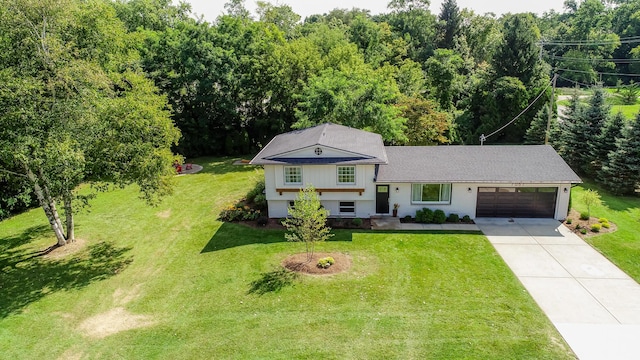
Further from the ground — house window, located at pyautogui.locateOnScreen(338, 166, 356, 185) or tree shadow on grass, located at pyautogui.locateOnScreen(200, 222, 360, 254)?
house window, located at pyautogui.locateOnScreen(338, 166, 356, 185)

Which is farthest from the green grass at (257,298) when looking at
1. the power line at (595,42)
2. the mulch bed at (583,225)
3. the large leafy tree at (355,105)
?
the power line at (595,42)

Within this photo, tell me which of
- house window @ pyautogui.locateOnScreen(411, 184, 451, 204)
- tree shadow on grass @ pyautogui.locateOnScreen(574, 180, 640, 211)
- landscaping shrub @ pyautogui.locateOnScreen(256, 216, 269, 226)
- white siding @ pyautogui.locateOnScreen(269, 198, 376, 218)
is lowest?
Answer: tree shadow on grass @ pyautogui.locateOnScreen(574, 180, 640, 211)

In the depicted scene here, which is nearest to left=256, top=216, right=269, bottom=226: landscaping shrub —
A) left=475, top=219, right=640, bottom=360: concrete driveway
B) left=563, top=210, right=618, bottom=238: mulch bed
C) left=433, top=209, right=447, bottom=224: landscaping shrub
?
left=433, top=209, right=447, bottom=224: landscaping shrub

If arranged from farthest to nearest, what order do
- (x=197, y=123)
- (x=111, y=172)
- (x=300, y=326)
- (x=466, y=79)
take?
1. (x=466, y=79)
2. (x=197, y=123)
3. (x=111, y=172)
4. (x=300, y=326)

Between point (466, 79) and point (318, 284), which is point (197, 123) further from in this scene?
point (466, 79)

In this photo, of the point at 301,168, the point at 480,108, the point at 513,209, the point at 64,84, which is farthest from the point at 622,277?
the point at 480,108

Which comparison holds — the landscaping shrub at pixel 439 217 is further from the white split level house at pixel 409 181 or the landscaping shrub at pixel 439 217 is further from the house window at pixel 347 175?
the house window at pixel 347 175

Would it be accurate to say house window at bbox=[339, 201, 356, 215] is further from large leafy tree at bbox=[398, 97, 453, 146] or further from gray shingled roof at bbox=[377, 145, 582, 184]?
large leafy tree at bbox=[398, 97, 453, 146]
